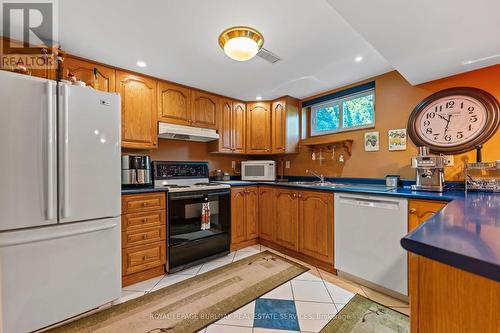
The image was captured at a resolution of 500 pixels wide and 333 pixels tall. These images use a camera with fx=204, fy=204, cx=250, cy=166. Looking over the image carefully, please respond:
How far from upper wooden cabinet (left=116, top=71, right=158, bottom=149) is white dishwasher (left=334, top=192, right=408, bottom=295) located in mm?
2251

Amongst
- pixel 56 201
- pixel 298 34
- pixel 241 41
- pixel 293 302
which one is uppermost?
pixel 298 34

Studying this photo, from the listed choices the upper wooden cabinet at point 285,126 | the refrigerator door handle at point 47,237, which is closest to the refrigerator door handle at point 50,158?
the refrigerator door handle at point 47,237

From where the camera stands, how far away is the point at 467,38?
1429 mm

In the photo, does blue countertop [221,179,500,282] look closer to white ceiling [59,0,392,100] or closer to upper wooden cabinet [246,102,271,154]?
white ceiling [59,0,392,100]

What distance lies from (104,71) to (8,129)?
1176 mm

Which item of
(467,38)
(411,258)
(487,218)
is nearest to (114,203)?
(411,258)

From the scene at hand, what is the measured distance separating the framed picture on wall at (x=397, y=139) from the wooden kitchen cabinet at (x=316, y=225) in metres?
0.97

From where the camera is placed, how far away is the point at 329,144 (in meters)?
2.93

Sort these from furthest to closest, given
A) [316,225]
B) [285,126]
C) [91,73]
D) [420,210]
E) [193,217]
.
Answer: [285,126]
[193,217]
[316,225]
[91,73]
[420,210]

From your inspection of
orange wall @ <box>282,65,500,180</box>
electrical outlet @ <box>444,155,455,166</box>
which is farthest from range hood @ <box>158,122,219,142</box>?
electrical outlet @ <box>444,155,455,166</box>

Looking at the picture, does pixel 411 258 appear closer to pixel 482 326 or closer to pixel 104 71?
pixel 482 326

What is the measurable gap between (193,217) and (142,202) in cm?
65

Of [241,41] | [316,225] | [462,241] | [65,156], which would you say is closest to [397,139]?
[316,225]

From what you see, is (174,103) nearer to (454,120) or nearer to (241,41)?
(241,41)
